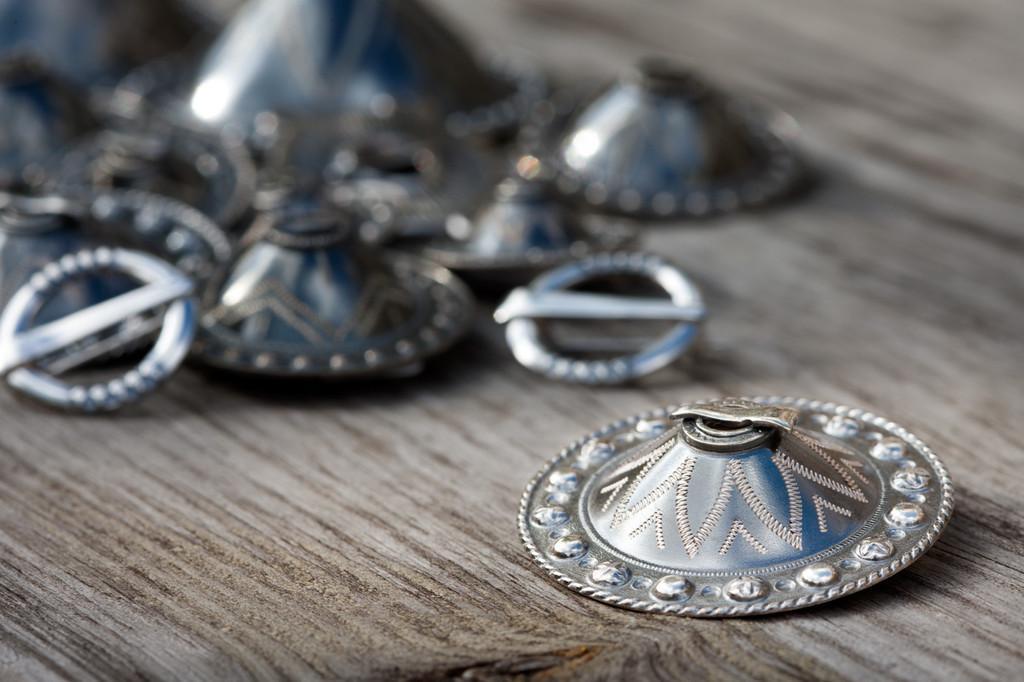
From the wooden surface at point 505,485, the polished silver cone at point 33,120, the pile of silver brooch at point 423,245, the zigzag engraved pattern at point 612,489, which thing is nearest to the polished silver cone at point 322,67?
the pile of silver brooch at point 423,245

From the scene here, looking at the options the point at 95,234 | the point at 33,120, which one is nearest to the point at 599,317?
the point at 95,234

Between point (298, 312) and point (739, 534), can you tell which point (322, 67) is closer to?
point (298, 312)

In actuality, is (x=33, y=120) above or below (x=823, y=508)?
above

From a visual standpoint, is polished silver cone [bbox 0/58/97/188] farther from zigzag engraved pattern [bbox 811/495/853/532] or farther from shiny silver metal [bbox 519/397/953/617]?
zigzag engraved pattern [bbox 811/495/853/532]

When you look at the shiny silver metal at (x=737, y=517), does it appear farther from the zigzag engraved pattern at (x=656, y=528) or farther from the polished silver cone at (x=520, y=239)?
the polished silver cone at (x=520, y=239)

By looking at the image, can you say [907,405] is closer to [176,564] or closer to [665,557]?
[665,557]

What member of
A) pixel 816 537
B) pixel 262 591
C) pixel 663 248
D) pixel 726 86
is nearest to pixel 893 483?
pixel 816 537

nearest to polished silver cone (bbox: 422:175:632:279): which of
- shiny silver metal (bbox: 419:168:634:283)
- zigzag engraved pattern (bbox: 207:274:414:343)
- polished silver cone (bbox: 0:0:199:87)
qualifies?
shiny silver metal (bbox: 419:168:634:283)

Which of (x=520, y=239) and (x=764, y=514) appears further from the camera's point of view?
(x=520, y=239)
